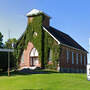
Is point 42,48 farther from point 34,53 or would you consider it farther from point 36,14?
point 36,14

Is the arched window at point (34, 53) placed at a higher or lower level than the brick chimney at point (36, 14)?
lower

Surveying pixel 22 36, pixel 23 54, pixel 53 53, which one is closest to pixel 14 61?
pixel 23 54

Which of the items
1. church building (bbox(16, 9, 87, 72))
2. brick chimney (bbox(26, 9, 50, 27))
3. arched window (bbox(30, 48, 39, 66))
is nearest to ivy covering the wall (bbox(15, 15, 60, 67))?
church building (bbox(16, 9, 87, 72))

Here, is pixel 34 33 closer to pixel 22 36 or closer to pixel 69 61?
pixel 22 36

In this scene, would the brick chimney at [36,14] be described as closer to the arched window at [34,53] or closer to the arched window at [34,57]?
the arched window at [34,53]

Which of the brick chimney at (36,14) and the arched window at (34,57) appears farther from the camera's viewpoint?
the brick chimney at (36,14)

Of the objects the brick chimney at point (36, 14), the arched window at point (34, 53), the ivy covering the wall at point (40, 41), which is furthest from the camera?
the brick chimney at point (36, 14)

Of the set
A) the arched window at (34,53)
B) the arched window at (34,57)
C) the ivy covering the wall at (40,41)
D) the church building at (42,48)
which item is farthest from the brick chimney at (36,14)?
the arched window at (34,57)

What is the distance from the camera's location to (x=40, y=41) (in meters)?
41.9

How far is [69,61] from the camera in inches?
1754

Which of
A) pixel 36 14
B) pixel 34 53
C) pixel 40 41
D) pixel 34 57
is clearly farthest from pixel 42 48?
pixel 36 14

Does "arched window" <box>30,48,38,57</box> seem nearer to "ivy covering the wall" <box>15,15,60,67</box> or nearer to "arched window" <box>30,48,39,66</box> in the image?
"arched window" <box>30,48,39,66</box>

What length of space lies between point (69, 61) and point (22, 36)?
35.8 feet

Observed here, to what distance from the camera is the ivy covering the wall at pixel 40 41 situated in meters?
40.2
